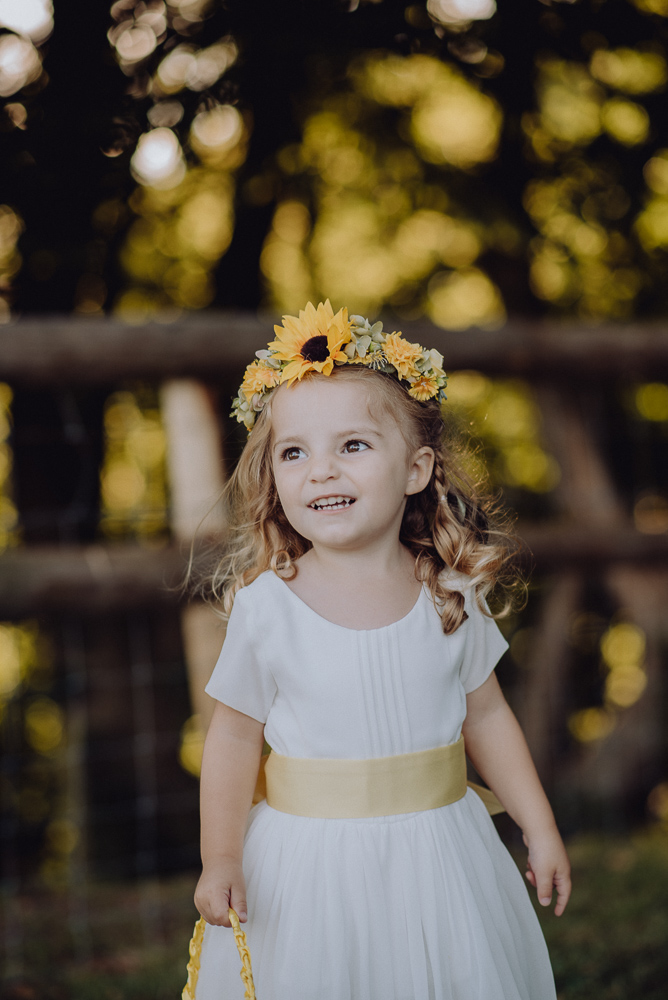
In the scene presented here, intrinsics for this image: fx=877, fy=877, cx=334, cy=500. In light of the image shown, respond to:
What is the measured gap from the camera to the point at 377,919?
4.63 feet

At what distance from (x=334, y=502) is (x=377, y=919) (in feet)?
2.25

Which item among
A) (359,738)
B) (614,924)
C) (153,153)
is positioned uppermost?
(153,153)

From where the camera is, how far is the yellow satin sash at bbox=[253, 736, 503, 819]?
1.48 m

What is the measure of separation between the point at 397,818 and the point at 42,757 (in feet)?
15.7

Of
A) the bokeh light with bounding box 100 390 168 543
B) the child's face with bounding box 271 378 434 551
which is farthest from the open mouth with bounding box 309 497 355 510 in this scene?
the bokeh light with bounding box 100 390 168 543

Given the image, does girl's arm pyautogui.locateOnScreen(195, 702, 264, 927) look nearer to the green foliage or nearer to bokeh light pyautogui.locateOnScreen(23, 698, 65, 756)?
the green foliage

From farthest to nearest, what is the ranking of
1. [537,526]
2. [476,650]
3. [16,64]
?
1. [537,526]
2. [16,64]
3. [476,650]

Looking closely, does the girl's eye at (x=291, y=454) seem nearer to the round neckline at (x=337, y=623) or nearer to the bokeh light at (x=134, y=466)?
the round neckline at (x=337, y=623)

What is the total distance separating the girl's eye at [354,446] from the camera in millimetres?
1535

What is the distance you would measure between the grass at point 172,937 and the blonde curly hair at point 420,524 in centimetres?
130

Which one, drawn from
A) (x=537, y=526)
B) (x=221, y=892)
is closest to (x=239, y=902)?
(x=221, y=892)

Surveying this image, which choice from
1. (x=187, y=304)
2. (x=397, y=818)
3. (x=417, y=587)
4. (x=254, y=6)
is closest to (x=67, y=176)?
(x=254, y=6)

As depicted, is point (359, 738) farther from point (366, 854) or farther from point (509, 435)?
point (509, 435)

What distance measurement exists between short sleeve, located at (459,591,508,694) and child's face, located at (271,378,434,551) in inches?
9.8
